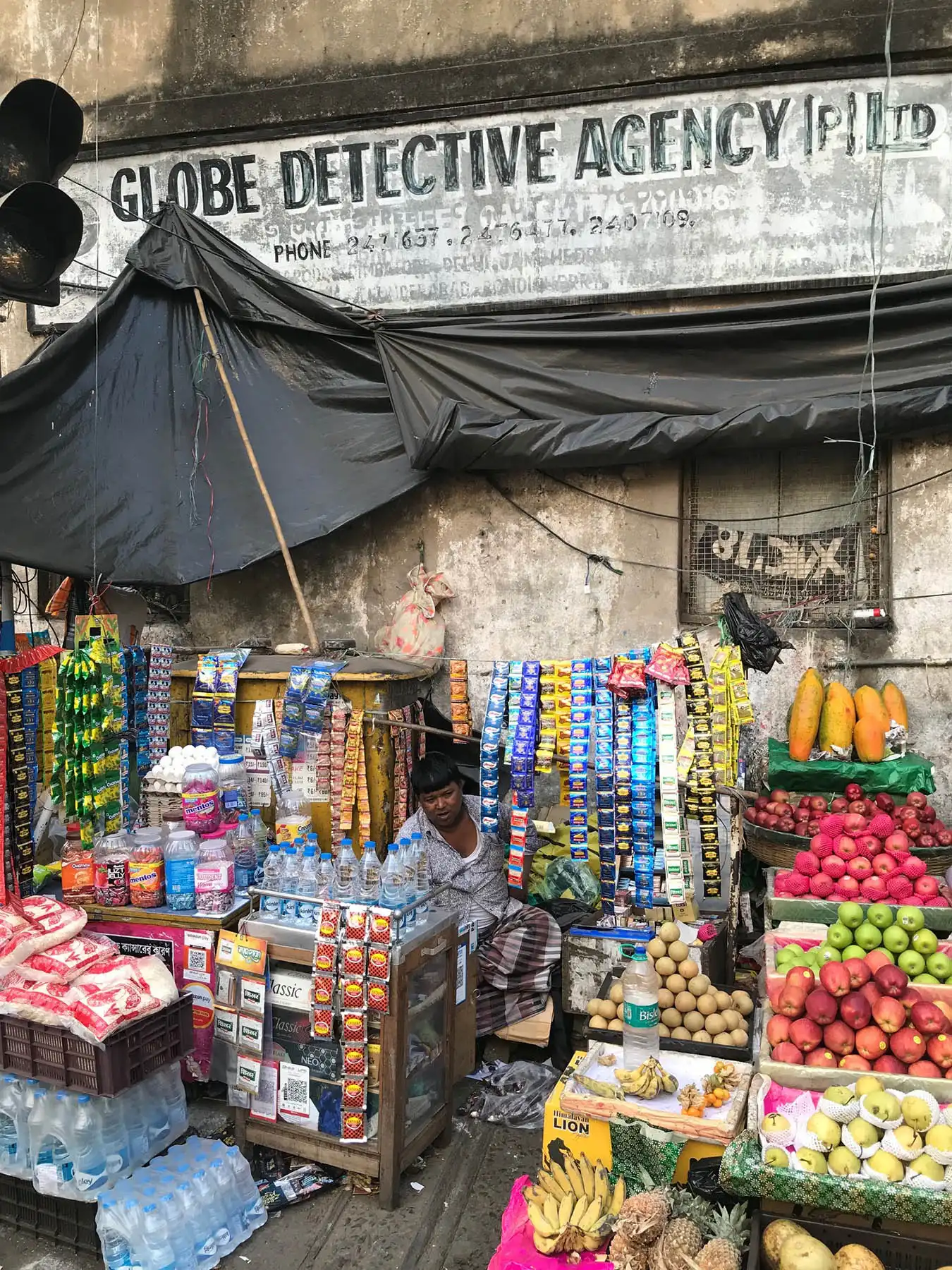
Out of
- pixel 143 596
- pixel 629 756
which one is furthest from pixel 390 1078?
pixel 143 596

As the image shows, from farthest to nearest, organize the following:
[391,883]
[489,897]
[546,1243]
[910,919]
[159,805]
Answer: [489,897]
[159,805]
[391,883]
[910,919]
[546,1243]

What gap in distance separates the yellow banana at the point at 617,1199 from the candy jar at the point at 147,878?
2.26 m

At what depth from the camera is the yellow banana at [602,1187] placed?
9.55 ft

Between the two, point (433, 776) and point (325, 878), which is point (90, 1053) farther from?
point (433, 776)

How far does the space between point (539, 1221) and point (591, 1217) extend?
157 mm

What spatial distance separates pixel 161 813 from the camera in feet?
14.6

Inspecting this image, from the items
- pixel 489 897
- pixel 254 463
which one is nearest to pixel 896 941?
pixel 489 897

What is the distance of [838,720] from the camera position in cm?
496

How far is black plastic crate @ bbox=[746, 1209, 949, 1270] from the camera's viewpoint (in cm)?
254

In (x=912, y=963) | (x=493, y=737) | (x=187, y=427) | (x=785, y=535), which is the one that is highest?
(x=187, y=427)

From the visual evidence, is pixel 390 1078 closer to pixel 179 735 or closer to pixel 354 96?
pixel 179 735

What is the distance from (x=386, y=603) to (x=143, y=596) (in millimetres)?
1836

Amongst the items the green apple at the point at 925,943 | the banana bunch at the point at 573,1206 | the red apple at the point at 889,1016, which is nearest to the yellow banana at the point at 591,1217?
the banana bunch at the point at 573,1206

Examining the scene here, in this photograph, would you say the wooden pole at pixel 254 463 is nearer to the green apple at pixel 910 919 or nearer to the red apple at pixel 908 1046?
the green apple at pixel 910 919
